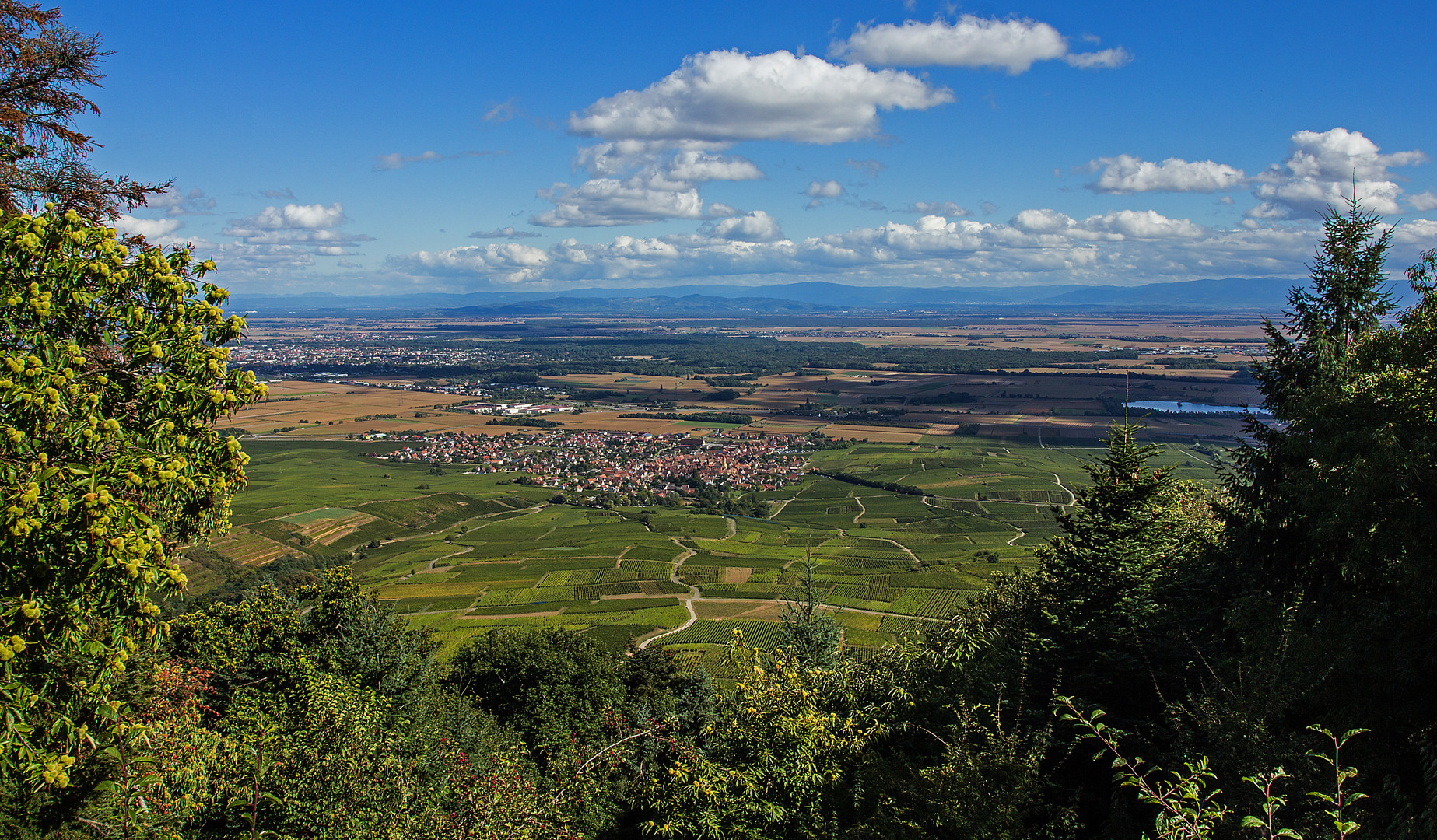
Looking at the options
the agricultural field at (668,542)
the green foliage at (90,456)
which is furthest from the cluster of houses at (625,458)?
the green foliage at (90,456)

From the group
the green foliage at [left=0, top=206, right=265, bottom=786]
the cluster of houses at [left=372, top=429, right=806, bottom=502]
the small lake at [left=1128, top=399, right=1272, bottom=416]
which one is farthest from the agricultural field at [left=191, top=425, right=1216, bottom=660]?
the green foliage at [left=0, top=206, right=265, bottom=786]

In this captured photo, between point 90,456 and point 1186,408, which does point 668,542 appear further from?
point 1186,408

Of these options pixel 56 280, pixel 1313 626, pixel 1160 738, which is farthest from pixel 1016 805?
pixel 56 280

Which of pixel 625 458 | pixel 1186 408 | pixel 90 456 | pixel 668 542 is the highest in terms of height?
pixel 90 456

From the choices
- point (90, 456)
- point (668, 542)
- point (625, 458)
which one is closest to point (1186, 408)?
point (668, 542)

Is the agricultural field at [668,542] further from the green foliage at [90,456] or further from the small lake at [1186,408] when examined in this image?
the green foliage at [90,456]

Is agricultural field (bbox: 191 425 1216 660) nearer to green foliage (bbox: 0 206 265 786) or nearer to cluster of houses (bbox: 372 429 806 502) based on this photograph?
cluster of houses (bbox: 372 429 806 502)
